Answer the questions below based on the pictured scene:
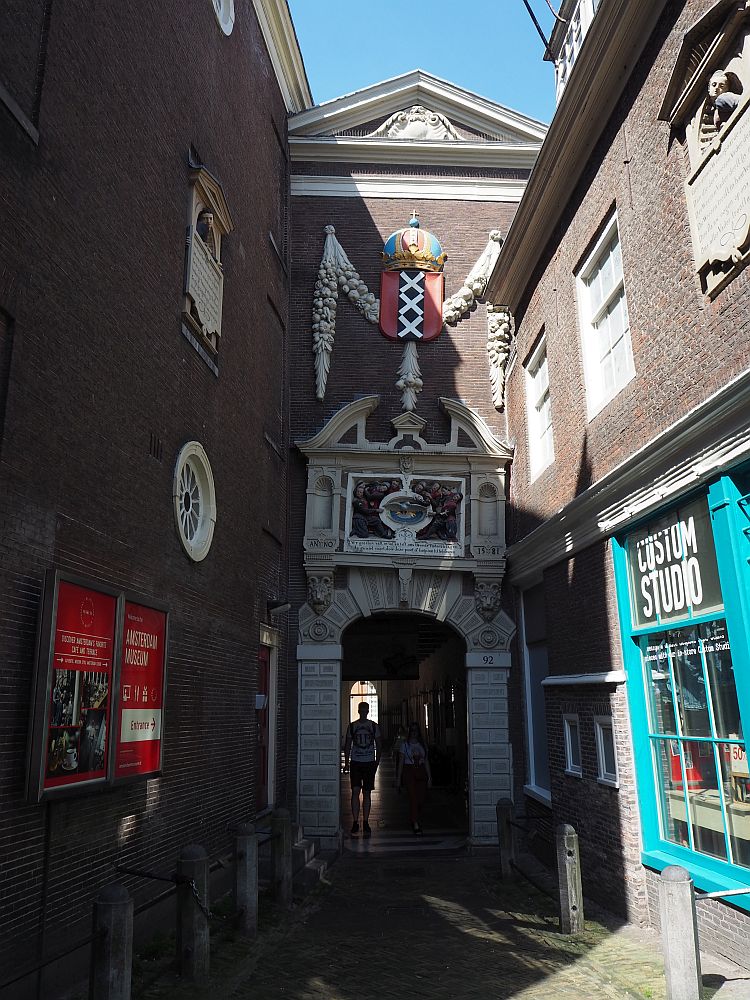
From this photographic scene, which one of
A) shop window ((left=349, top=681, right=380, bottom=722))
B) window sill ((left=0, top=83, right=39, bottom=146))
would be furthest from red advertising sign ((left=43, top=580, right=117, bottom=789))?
shop window ((left=349, top=681, right=380, bottom=722))

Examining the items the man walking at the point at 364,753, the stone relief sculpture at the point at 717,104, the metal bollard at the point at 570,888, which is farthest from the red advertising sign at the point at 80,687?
the man walking at the point at 364,753

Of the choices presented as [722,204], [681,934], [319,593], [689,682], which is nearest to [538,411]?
[319,593]

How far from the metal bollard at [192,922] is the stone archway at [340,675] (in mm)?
6930

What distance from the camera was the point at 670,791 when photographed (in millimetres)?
7543

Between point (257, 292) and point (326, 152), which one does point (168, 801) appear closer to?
point (257, 292)

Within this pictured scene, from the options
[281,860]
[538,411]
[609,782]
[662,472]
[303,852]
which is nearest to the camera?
[662,472]

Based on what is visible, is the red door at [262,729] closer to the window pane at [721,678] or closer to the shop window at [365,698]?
the window pane at [721,678]

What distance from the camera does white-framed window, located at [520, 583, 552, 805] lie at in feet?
41.0

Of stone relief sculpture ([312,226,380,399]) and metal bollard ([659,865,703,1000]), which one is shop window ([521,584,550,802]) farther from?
metal bollard ([659,865,703,1000])

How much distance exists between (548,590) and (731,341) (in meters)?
5.68

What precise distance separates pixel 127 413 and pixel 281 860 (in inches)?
203

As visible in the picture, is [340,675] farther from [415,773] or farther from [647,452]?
[647,452]

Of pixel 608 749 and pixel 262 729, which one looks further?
pixel 262 729

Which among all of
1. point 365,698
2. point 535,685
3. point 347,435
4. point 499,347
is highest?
point 499,347
